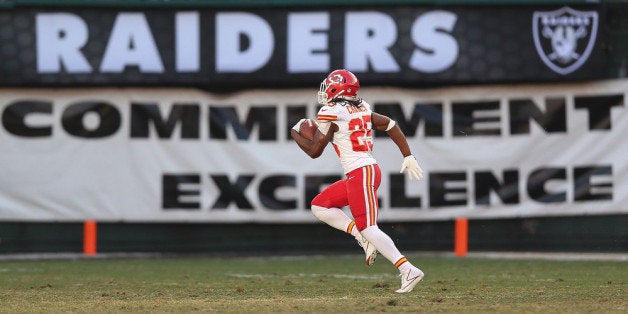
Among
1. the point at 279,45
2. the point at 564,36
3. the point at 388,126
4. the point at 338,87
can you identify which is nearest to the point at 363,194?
the point at 388,126

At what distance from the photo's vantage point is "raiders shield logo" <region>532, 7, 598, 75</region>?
1683 cm

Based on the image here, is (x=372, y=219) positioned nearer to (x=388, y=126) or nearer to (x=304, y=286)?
(x=388, y=126)

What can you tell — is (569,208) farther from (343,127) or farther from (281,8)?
(343,127)

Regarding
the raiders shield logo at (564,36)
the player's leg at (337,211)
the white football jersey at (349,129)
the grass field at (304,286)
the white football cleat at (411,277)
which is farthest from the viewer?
the raiders shield logo at (564,36)

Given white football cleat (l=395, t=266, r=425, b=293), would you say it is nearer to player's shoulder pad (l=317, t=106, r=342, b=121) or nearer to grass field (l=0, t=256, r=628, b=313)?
grass field (l=0, t=256, r=628, b=313)

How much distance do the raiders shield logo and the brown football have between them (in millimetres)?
6656

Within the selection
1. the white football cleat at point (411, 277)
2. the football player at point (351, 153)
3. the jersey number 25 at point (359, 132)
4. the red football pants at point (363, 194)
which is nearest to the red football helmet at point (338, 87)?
the football player at point (351, 153)

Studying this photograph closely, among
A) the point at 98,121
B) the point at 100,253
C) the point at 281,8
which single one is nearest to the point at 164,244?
the point at 100,253

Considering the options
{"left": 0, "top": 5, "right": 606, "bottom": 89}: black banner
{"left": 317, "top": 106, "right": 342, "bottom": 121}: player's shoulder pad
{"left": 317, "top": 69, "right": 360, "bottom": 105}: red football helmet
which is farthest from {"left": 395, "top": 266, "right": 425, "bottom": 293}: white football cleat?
{"left": 0, "top": 5, "right": 606, "bottom": 89}: black banner

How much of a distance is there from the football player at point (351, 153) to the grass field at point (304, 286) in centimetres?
59

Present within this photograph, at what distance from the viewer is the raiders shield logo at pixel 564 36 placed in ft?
55.2

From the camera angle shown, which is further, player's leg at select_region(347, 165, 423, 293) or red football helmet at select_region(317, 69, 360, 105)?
red football helmet at select_region(317, 69, 360, 105)

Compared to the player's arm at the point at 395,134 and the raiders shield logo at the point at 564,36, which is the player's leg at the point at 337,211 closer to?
the player's arm at the point at 395,134

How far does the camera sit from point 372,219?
10656mm
